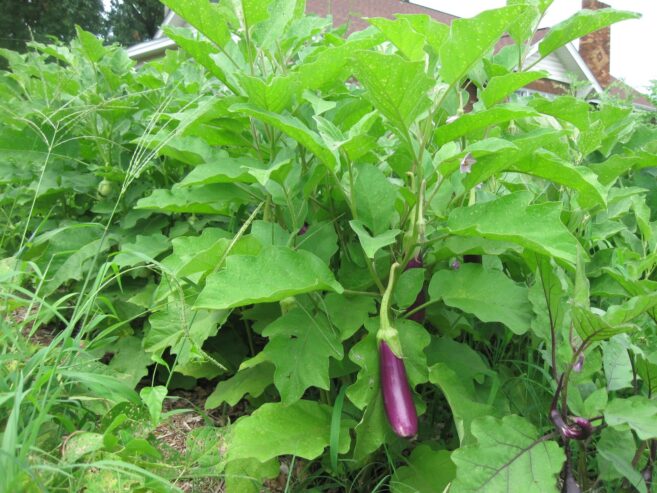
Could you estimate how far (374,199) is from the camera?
122 cm

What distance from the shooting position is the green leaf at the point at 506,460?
3.23 ft

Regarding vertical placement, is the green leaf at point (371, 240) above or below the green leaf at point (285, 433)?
above

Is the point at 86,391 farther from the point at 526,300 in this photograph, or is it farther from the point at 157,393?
the point at 526,300

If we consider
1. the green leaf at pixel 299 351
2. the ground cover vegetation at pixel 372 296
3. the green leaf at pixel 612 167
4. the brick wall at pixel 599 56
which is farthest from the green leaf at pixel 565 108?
the brick wall at pixel 599 56

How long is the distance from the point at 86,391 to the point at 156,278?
23.0 inches

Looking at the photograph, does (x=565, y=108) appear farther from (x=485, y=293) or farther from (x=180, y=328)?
(x=180, y=328)

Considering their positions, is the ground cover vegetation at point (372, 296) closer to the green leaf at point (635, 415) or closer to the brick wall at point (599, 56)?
the green leaf at point (635, 415)

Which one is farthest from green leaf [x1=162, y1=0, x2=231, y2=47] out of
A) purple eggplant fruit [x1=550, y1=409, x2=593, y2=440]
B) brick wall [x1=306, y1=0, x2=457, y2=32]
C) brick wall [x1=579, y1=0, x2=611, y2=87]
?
brick wall [x1=579, y1=0, x2=611, y2=87]

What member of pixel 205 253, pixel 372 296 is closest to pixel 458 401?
pixel 372 296

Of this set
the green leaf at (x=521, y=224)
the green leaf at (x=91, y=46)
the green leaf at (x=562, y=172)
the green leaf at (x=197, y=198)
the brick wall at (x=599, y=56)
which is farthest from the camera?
the brick wall at (x=599, y=56)

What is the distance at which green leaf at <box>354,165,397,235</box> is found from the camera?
121 centimetres

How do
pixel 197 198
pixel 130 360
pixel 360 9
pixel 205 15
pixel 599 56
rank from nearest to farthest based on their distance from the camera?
pixel 205 15 < pixel 197 198 < pixel 130 360 < pixel 360 9 < pixel 599 56

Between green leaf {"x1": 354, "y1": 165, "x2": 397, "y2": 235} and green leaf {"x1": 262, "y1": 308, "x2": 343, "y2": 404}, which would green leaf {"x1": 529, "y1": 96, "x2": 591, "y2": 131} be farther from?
green leaf {"x1": 262, "y1": 308, "x2": 343, "y2": 404}

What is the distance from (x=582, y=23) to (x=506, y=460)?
914mm
